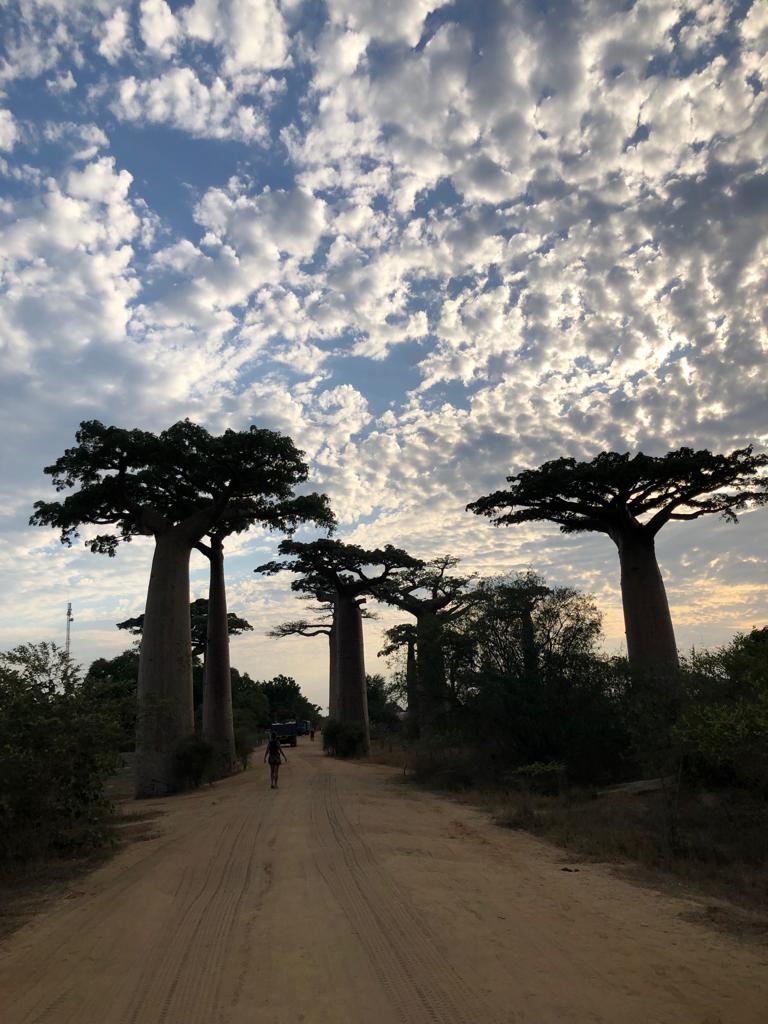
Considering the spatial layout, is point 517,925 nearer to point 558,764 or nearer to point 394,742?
point 558,764

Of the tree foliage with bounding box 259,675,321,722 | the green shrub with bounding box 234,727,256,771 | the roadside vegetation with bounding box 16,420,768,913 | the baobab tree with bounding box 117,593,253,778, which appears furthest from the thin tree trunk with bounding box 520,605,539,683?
the tree foliage with bounding box 259,675,321,722

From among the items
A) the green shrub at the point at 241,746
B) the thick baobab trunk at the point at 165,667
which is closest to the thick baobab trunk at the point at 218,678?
the green shrub at the point at 241,746

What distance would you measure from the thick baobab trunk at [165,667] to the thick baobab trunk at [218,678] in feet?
12.2

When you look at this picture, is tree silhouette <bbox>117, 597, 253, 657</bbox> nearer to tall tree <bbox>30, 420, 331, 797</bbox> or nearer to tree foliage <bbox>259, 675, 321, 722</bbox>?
tall tree <bbox>30, 420, 331, 797</bbox>

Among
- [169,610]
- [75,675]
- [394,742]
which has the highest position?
[169,610]

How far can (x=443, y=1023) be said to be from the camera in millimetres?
3273

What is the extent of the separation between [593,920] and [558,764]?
7.05 meters

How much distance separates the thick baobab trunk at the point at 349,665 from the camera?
26562 millimetres

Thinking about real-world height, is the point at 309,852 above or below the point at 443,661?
below

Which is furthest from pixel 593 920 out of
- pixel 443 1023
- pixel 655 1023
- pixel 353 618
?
pixel 353 618

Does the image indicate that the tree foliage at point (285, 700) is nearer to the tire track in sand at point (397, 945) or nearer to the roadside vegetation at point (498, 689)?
the roadside vegetation at point (498, 689)

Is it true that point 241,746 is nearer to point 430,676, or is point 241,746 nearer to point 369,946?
point 430,676

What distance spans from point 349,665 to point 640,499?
14735 millimetres

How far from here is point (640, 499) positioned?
611 inches
